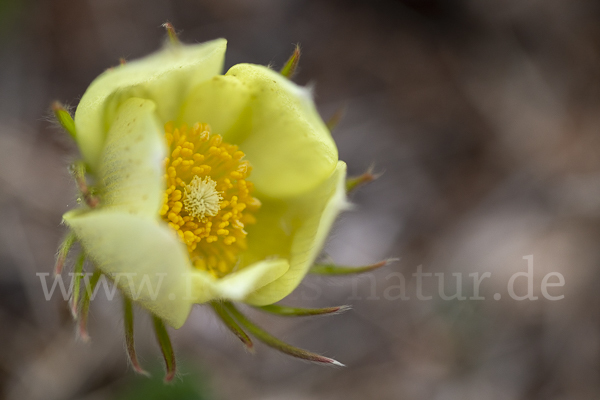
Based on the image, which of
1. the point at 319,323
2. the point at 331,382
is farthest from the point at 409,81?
the point at 331,382

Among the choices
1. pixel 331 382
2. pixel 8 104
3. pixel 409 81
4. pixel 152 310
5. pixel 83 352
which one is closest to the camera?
pixel 152 310

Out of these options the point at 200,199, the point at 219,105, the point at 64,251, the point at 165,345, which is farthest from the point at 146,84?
the point at 165,345

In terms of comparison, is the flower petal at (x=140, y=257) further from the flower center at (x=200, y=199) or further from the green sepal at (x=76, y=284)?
the flower center at (x=200, y=199)

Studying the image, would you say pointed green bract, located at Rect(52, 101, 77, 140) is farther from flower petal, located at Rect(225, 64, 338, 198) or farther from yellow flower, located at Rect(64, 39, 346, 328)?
flower petal, located at Rect(225, 64, 338, 198)

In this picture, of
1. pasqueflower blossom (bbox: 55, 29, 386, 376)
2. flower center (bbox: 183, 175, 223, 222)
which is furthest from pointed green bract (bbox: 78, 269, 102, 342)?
flower center (bbox: 183, 175, 223, 222)

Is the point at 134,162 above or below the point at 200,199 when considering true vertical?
above

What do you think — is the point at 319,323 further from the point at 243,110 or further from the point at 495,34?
the point at 495,34

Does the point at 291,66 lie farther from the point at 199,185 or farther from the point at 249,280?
the point at 249,280
